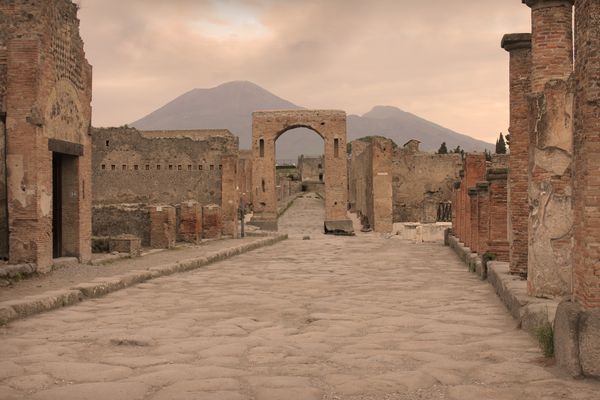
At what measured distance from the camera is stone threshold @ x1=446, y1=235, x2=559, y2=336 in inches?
202

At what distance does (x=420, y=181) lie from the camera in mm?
31125

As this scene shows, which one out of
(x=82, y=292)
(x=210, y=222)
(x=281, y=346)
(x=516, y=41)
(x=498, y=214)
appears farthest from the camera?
(x=210, y=222)

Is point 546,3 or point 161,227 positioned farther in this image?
point 161,227

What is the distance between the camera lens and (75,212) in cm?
1127

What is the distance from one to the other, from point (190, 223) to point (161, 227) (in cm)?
145

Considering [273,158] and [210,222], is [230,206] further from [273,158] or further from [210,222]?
[273,158]

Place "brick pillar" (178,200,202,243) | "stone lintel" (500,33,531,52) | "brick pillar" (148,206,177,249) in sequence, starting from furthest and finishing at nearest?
"brick pillar" (178,200,202,243), "brick pillar" (148,206,177,249), "stone lintel" (500,33,531,52)

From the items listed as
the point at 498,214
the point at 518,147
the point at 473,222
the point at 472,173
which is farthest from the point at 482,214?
the point at 518,147

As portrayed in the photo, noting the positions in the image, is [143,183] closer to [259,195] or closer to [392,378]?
[259,195]

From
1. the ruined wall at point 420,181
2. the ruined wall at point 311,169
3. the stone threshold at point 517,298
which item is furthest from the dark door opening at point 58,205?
the ruined wall at point 311,169

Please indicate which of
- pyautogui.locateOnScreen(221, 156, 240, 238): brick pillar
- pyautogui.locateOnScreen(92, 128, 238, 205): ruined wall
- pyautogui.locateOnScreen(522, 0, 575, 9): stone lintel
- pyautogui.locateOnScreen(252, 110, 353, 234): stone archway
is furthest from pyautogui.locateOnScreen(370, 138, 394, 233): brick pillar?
pyautogui.locateOnScreen(522, 0, 575, 9): stone lintel

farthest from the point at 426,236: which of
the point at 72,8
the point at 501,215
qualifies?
the point at 72,8

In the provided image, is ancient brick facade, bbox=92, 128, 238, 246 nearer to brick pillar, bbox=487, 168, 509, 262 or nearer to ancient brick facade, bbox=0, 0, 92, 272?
ancient brick facade, bbox=0, 0, 92, 272

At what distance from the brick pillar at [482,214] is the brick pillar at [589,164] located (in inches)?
247
